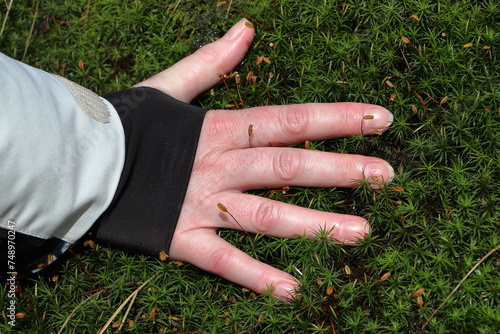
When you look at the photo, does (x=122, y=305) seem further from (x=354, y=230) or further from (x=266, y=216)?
(x=354, y=230)

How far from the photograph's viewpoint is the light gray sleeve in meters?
2.32

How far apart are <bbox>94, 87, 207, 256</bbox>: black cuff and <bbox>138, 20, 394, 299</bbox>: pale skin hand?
0.24 ft

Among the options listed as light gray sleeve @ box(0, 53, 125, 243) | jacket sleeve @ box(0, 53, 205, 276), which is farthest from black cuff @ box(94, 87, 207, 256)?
light gray sleeve @ box(0, 53, 125, 243)

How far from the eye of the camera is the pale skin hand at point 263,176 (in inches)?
107

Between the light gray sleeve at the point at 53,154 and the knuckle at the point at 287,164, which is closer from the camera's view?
the light gray sleeve at the point at 53,154

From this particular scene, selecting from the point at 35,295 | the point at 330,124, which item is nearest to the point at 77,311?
the point at 35,295

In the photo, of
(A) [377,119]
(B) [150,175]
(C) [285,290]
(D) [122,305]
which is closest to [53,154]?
(B) [150,175]

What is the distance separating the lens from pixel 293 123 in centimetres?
289

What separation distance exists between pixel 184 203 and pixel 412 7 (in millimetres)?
1834

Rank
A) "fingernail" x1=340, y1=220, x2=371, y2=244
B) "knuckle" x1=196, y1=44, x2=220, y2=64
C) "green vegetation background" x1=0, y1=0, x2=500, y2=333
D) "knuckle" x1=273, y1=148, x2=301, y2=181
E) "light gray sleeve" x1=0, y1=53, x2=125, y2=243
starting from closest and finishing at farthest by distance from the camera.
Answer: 1. "light gray sleeve" x1=0, y1=53, x2=125, y2=243
2. "green vegetation background" x1=0, y1=0, x2=500, y2=333
3. "fingernail" x1=340, y1=220, x2=371, y2=244
4. "knuckle" x1=273, y1=148, x2=301, y2=181
5. "knuckle" x1=196, y1=44, x2=220, y2=64

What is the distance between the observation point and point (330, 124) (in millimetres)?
2848

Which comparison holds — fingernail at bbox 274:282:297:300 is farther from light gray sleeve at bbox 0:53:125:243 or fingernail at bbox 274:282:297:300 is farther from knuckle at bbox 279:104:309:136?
light gray sleeve at bbox 0:53:125:243

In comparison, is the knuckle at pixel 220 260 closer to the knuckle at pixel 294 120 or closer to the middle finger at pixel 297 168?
the middle finger at pixel 297 168

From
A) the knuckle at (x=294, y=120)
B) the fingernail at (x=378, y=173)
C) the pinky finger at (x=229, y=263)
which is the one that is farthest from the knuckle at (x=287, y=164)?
the pinky finger at (x=229, y=263)
